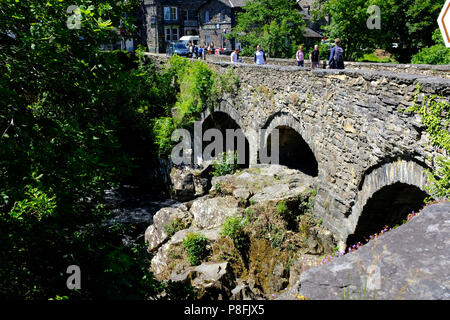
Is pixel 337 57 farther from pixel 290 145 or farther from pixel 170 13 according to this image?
pixel 170 13

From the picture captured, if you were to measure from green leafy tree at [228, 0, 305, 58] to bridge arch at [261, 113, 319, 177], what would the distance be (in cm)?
1280

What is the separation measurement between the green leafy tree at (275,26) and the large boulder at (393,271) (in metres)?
22.4

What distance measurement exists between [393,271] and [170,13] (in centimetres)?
4028

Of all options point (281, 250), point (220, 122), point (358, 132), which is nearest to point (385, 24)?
point (220, 122)

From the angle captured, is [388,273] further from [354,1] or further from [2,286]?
[354,1]

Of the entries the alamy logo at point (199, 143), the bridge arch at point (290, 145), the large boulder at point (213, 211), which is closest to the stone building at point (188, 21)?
the alamy logo at point (199, 143)

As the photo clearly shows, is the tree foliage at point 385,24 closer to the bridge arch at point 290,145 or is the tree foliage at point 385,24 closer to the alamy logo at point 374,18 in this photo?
the alamy logo at point 374,18

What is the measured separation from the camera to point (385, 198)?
281 inches

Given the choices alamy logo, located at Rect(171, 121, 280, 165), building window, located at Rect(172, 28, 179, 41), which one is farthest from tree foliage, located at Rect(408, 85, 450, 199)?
building window, located at Rect(172, 28, 179, 41)

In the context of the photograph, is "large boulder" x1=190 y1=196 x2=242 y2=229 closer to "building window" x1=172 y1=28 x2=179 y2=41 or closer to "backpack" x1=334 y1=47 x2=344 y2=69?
"backpack" x1=334 y1=47 x2=344 y2=69

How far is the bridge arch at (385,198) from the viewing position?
6.03 metres

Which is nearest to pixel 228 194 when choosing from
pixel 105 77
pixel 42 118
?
pixel 105 77
